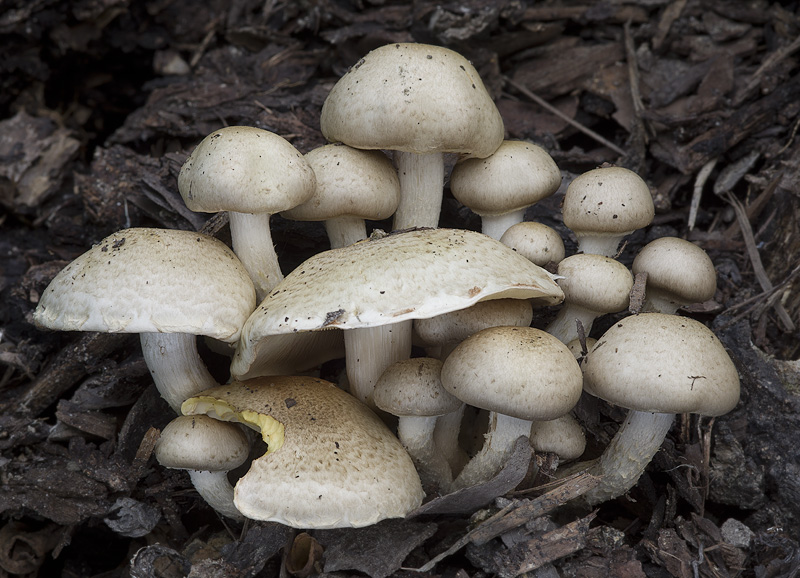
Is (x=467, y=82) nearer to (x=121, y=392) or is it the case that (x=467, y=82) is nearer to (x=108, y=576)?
(x=121, y=392)

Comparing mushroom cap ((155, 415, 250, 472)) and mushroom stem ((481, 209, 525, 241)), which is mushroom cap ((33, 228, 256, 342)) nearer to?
mushroom cap ((155, 415, 250, 472))

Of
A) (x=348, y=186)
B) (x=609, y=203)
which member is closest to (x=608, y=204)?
(x=609, y=203)

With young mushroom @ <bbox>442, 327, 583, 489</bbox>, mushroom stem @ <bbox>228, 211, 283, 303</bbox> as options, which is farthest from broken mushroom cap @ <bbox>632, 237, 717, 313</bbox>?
mushroom stem @ <bbox>228, 211, 283, 303</bbox>

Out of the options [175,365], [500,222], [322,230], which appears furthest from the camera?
[322,230]

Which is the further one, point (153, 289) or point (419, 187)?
point (419, 187)

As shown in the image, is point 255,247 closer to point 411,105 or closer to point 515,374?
Result: point 411,105

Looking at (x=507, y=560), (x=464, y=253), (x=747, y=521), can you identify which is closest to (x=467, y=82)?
(x=464, y=253)
